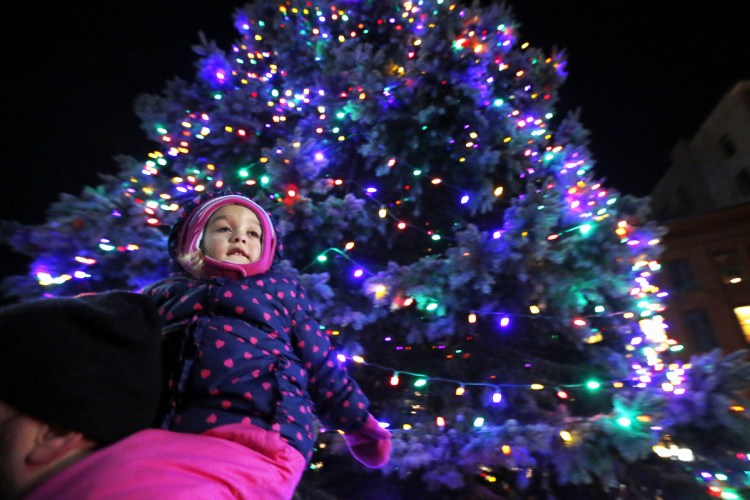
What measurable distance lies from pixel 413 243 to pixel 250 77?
230 centimetres

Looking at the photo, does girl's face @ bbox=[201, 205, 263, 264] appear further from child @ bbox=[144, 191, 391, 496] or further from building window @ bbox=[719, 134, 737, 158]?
building window @ bbox=[719, 134, 737, 158]

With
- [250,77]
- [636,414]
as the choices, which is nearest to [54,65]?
[250,77]

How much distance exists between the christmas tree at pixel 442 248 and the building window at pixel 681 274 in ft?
50.9

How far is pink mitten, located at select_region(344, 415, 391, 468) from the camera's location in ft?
4.75

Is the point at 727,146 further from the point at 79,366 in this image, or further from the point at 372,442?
the point at 79,366

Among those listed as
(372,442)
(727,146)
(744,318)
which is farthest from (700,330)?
(372,442)

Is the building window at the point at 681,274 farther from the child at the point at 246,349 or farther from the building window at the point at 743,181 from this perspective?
the child at the point at 246,349

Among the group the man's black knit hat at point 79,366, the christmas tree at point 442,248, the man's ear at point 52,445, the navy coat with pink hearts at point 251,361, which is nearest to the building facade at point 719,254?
the christmas tree at point 442,248

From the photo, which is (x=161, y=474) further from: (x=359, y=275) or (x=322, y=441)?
(x=359, y=275)

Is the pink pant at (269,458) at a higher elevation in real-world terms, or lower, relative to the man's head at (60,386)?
lower

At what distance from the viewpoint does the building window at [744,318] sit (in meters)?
13.4

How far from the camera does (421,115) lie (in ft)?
9.00

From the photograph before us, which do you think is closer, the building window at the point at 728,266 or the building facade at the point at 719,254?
the building facade at the point at 719,254

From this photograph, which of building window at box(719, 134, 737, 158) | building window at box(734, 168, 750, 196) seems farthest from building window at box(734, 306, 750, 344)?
building window at box(719, 134, 737, 158)
